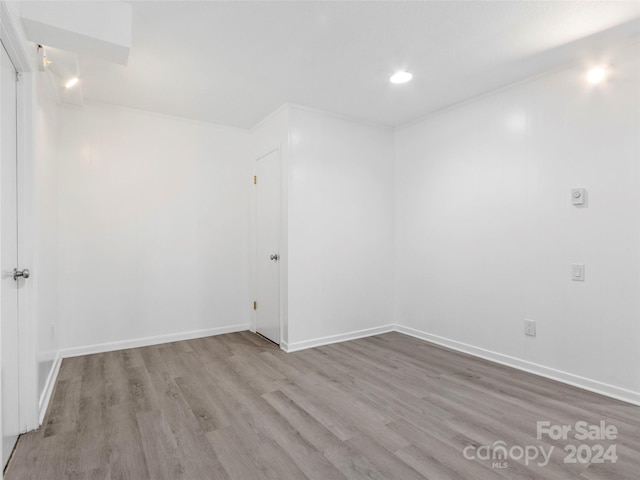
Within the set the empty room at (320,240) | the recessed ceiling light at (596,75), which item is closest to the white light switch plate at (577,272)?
the empty room at (320,240)

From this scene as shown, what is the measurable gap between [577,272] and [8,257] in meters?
3.74

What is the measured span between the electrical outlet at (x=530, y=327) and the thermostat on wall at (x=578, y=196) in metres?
1.03

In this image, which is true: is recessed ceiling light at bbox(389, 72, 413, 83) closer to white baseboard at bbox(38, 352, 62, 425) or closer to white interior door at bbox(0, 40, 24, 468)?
white interior door at bbox(0, 40, 24, 468)

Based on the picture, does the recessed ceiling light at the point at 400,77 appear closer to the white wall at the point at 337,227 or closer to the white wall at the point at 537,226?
the white wall at the point at 537,226

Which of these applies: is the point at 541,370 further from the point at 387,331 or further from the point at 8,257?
the point at 8,257

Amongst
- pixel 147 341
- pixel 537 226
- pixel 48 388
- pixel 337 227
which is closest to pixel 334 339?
pixel 337 227

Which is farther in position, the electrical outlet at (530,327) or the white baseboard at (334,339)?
the white baseboard at (334,339)

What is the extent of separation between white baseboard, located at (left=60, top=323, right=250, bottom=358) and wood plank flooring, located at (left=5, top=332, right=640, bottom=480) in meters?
0.12

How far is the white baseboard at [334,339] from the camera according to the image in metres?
3.61

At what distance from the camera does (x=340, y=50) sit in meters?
2.58

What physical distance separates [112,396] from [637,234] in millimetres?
3874

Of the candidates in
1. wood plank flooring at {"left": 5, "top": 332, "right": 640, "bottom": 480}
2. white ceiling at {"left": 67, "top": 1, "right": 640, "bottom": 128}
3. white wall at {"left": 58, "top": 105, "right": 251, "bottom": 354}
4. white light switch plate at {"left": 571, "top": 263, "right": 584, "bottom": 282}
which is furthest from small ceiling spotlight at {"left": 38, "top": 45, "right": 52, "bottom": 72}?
white light switch plate at {"left": 571, "top": 263, "right": 584, "bottom": 282}

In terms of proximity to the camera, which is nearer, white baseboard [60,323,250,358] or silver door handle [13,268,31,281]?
silver door handle [13,268,31,281]

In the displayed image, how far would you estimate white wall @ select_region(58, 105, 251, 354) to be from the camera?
3443 millimetres
